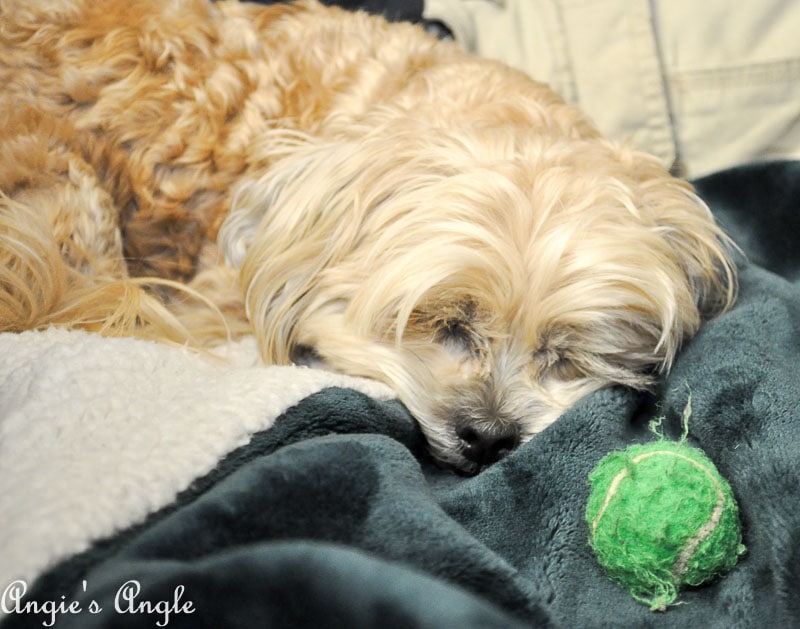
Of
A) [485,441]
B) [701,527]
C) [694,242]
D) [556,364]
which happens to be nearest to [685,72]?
[694,242]

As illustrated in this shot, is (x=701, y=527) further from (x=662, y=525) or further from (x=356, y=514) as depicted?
(x=356, y=514)

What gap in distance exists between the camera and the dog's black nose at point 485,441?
59.4 inches

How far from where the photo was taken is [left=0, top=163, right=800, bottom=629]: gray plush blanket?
2.90ft

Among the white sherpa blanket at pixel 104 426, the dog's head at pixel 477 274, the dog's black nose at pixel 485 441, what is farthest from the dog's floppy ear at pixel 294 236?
the dog's black nose at pixel 485 441

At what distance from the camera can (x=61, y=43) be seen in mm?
1879

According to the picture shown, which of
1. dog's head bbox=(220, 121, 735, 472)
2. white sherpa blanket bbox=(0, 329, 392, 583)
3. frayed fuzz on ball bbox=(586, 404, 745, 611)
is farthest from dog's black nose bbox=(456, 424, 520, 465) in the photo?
frayed fuzz on ball bbox=(586, 404, 745, 611)

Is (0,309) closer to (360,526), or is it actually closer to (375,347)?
(375,347)

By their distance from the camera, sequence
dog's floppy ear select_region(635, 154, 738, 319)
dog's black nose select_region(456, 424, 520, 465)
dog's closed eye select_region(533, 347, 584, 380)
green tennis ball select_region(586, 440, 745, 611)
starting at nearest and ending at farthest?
green tennis ball select_region(586, 440, 745, 611), dog's black nose select_region(456, 424, 520, 465), dog's closed eye select_region(533, 347, 584, 380), dog's floppy ear select_region(635, 154, 738, 319)

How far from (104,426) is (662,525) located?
2.55ft

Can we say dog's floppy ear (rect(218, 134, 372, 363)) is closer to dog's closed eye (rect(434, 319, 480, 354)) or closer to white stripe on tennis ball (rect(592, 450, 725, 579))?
dog's closed eye (rect(434, 319, 480, 354))

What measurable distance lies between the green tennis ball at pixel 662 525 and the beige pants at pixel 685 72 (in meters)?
1.46

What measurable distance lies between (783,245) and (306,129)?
3.82 ft

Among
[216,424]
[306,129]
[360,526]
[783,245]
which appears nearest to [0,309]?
[216,424]

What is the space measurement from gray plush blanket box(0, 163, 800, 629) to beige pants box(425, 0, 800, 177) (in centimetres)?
108
